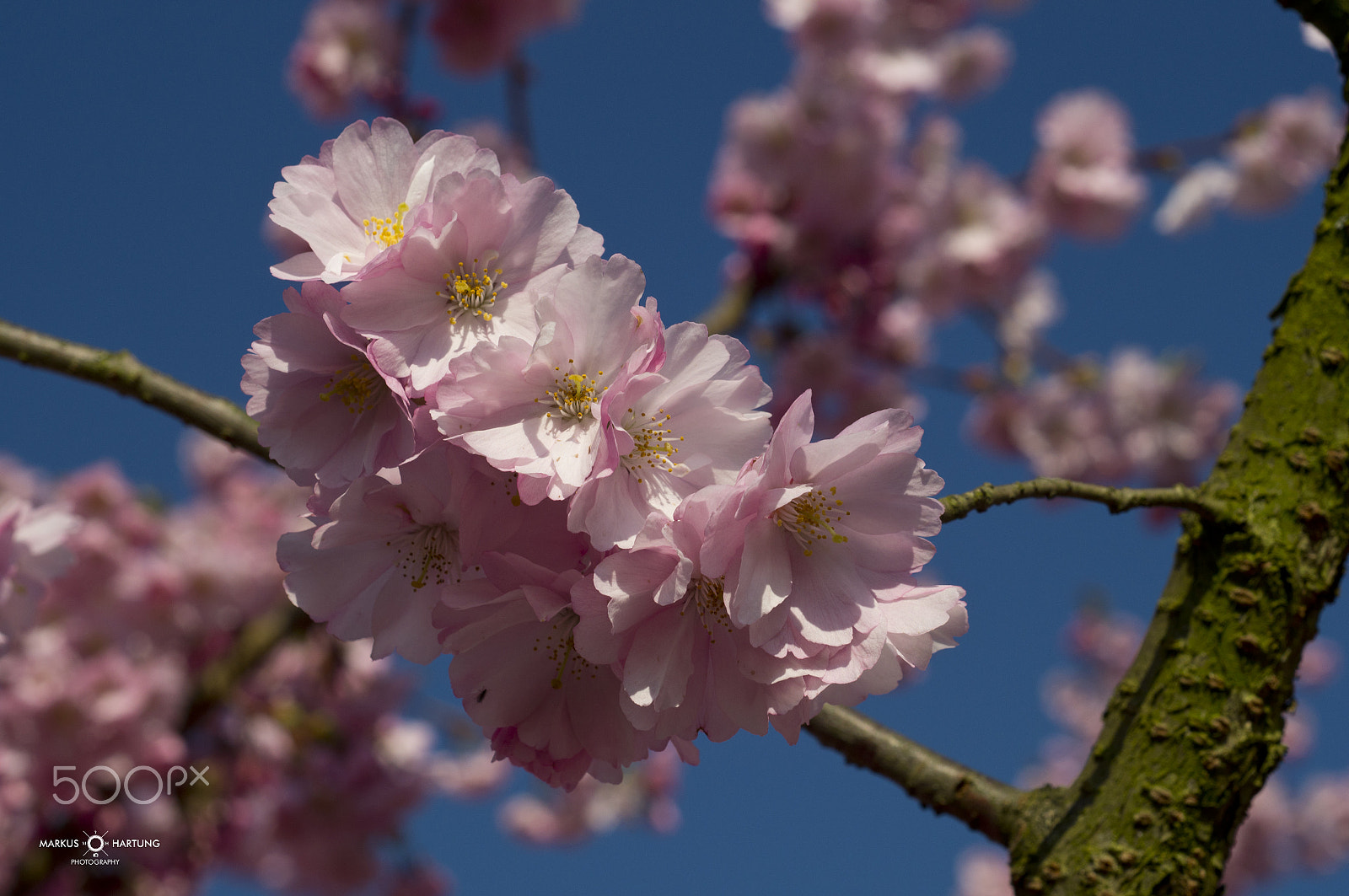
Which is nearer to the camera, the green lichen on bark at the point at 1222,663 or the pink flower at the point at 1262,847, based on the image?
the green lichen on bark at the point at 1222,663

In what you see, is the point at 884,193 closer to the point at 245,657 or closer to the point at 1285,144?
the point at 1285,144

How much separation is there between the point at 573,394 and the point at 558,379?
0.02 m

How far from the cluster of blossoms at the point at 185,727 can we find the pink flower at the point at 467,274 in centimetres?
345

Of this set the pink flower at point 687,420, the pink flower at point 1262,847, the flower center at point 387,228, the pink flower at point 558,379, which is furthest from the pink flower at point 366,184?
the pink flower at point 1262,847

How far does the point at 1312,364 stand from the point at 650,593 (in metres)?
1.34

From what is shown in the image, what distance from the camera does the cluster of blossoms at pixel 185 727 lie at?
4.96 metres

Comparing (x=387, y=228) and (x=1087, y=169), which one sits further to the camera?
(x=1087, y=169)

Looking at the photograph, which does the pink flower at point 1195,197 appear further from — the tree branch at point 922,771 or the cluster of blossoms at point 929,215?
the tree branch at point 922,771

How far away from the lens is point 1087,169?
19.9 feet

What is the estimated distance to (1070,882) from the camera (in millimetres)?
1530

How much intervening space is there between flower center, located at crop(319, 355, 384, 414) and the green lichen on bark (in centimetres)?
128
